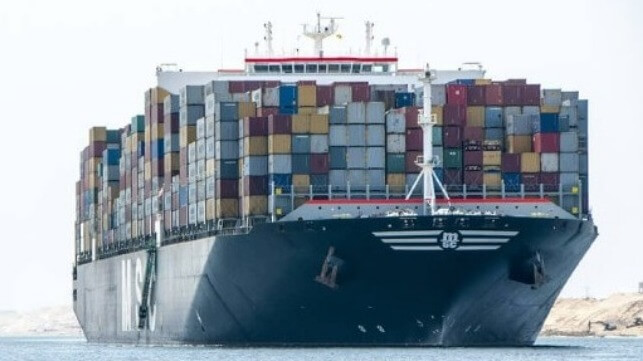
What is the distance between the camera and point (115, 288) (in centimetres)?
11338

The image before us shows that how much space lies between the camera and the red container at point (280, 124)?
84688 mm


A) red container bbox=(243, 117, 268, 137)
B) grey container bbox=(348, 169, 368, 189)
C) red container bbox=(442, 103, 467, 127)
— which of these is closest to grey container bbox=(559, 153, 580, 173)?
red container bbox=(442, 103, 467, 127)

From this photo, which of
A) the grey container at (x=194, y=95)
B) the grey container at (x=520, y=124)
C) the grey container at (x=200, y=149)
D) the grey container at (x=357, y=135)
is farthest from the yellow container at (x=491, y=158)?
the grey container at (x=194, y=95)

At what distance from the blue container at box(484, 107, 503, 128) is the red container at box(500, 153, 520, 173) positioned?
5.96ft

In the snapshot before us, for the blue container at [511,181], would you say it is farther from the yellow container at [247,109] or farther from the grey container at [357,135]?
the yellow container at [247,109]

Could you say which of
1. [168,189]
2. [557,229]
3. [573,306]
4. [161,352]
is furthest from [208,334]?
[573,306]

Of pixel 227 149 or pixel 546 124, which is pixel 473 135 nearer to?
pixel 546 124

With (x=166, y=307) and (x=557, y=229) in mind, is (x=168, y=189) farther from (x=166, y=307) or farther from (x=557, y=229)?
(x=557, y=229)

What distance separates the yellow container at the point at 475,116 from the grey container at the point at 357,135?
4.61 metres

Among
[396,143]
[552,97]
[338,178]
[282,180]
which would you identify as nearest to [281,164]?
[282,180]

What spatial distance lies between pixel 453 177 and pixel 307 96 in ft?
22.9

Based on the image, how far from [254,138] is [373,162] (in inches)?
195

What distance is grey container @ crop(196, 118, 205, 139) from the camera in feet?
298

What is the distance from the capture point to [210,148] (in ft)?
292
